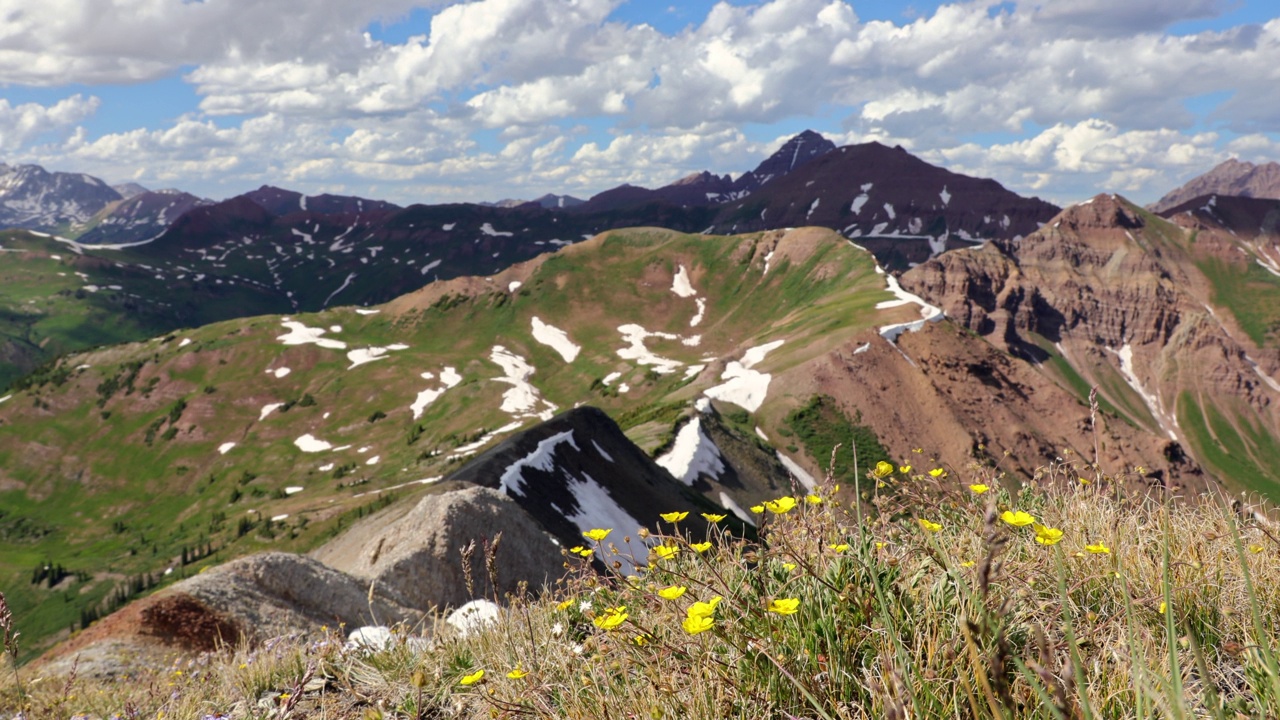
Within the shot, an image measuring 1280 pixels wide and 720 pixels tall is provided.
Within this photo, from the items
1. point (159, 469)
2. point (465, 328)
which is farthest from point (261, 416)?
point (465, 328)

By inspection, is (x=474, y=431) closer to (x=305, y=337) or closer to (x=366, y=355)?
(x=366, y=355)

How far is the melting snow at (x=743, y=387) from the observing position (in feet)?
299

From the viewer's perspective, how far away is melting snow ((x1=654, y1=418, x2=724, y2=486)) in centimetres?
6481

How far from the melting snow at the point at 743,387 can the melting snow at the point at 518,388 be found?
1233 inches

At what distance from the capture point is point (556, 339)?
17600 cm

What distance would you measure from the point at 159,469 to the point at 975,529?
168992mm

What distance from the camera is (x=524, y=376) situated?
15550 centimetres

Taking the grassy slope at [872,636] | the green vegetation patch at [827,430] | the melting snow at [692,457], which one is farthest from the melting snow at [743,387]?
the grassy slope at [872,636]

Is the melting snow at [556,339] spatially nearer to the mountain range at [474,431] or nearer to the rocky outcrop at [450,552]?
the mountain range at [474,431]

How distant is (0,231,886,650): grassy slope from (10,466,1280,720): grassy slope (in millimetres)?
79521

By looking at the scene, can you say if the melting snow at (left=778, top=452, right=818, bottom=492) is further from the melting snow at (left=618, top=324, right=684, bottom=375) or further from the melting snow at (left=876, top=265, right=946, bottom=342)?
the melting snow at (left=618, top=324, right=684, bottom=375)

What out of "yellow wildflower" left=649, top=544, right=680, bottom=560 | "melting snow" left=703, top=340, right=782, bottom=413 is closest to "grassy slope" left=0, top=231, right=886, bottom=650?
"melting snow" left=703, top=340, right=782, bottom=413

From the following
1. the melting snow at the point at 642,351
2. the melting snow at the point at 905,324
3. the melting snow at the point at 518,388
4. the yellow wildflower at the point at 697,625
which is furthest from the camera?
the melting snow at the point at 642,351

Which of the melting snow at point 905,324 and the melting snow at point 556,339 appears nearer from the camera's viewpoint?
the melting snow at point 905,324
